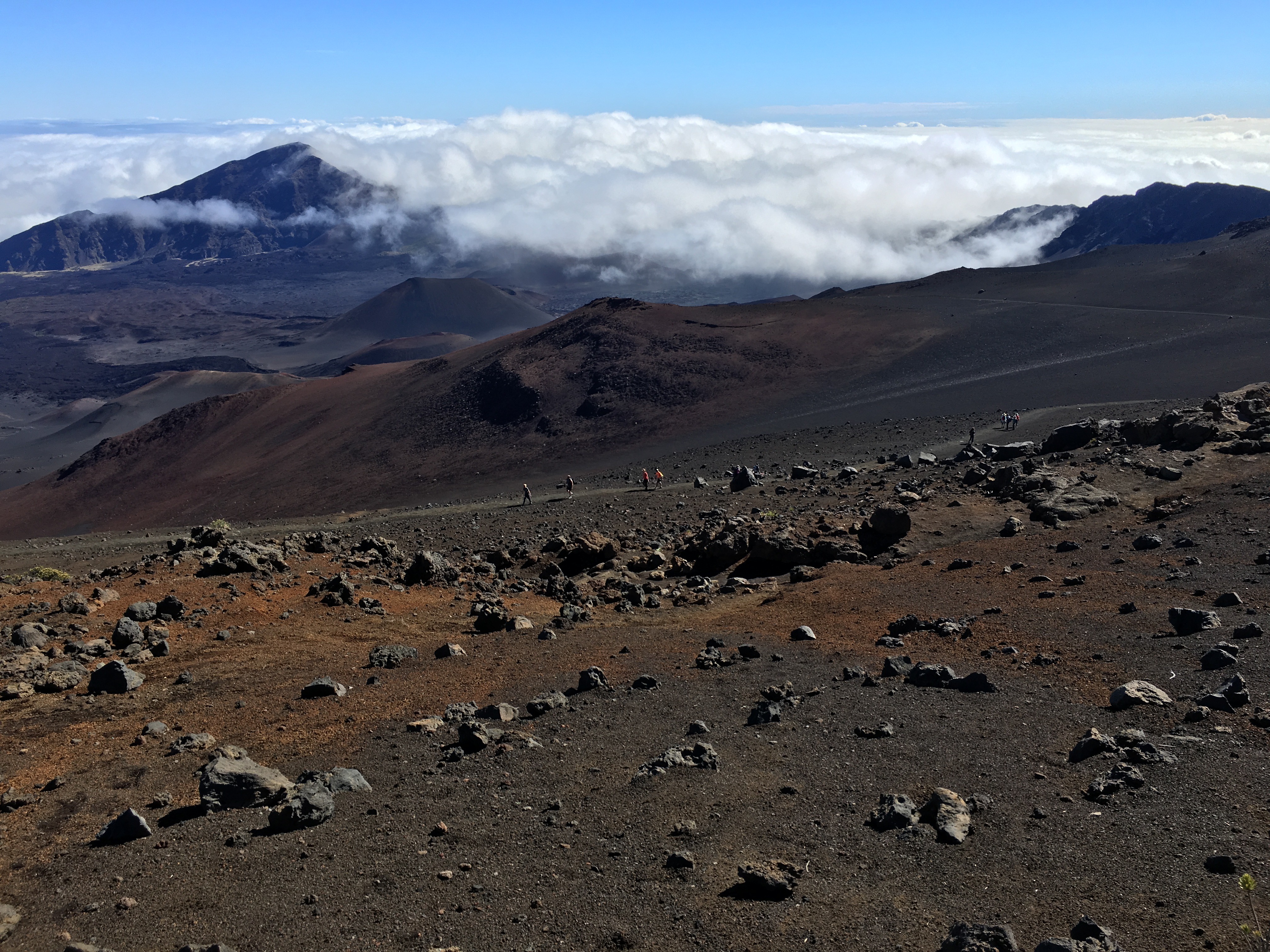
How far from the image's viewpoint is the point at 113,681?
9750 millimetres

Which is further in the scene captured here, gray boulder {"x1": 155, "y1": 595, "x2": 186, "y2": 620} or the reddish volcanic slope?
the reddish volcanic slope

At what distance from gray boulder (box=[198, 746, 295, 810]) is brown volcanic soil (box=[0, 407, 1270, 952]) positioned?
13 centimetres

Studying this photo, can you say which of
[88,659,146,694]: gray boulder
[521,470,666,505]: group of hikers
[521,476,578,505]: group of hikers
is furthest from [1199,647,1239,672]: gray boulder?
[521,476,578,505]: group of hikers

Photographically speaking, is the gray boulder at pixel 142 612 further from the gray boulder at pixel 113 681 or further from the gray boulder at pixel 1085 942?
the gray boulder at pixel 1085 942

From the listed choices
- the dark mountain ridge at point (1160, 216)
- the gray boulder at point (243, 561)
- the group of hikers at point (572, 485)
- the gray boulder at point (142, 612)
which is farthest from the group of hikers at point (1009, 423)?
the dark mountain ridge at point (1160, 216)

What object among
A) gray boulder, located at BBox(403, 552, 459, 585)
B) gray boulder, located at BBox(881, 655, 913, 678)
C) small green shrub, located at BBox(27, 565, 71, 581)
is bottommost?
small green shrub, located at BBox(27, 565, 71, 581)

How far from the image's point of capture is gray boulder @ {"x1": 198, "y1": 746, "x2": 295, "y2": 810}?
7.11 m

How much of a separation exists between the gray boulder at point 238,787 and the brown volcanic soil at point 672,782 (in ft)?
0.43

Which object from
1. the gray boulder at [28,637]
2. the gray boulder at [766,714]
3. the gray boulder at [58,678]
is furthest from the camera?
the gray boulder at [28,637]

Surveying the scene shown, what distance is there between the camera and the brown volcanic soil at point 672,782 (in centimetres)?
561

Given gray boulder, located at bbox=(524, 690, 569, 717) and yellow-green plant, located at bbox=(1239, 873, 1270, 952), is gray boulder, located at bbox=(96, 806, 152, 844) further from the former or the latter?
yellow-green plant, located at bbox=(1239, 873, 1270, 952)

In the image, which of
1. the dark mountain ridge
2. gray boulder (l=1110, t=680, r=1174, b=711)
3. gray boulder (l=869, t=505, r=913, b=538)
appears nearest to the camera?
gray boulder (l=1110, t=680, r=1174, b=711)

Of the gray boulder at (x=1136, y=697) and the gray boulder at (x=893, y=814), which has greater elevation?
the gray boulder at (x=893, y=814)

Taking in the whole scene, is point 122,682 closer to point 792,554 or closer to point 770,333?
point 792,554
